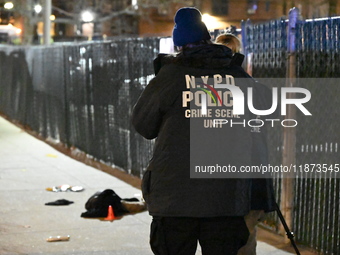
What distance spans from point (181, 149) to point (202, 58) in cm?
50

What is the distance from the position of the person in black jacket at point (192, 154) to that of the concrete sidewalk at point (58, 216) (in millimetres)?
2823

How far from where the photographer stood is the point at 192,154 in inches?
149

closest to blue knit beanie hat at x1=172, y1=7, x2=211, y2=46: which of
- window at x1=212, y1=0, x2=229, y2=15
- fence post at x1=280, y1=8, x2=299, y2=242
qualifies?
fence post at x1=280, y1=8, x2=299, y2=242

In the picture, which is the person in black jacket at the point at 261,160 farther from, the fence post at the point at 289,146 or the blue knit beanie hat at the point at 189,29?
the fence post at the point at 289,146

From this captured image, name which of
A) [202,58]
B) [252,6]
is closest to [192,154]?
[202,58]

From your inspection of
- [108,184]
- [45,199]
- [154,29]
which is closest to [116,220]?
[45,199]

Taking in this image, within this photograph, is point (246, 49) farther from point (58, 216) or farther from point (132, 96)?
point (132, 96)

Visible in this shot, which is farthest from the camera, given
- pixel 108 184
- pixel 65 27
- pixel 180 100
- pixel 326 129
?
pixel 65 27

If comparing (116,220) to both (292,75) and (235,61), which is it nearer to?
(292,75)

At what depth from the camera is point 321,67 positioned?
6.34 meters

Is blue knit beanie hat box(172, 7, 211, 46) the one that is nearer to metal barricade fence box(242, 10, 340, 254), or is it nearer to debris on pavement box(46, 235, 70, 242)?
metal barricade fence box(242, 10, 340, 254)

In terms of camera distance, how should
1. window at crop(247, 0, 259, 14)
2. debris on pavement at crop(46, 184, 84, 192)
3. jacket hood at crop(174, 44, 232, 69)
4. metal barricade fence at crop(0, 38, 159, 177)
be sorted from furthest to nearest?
window at crop(247, 0, 259, 14) → metal barricade fence at crop(0, 38, 159, 177) → debris on pavement at crop(46, 184, 84, 192) → jacket hood at crop(174, 44, 232, 69)

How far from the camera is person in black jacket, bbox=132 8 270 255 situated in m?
3.76

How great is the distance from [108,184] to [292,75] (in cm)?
424
